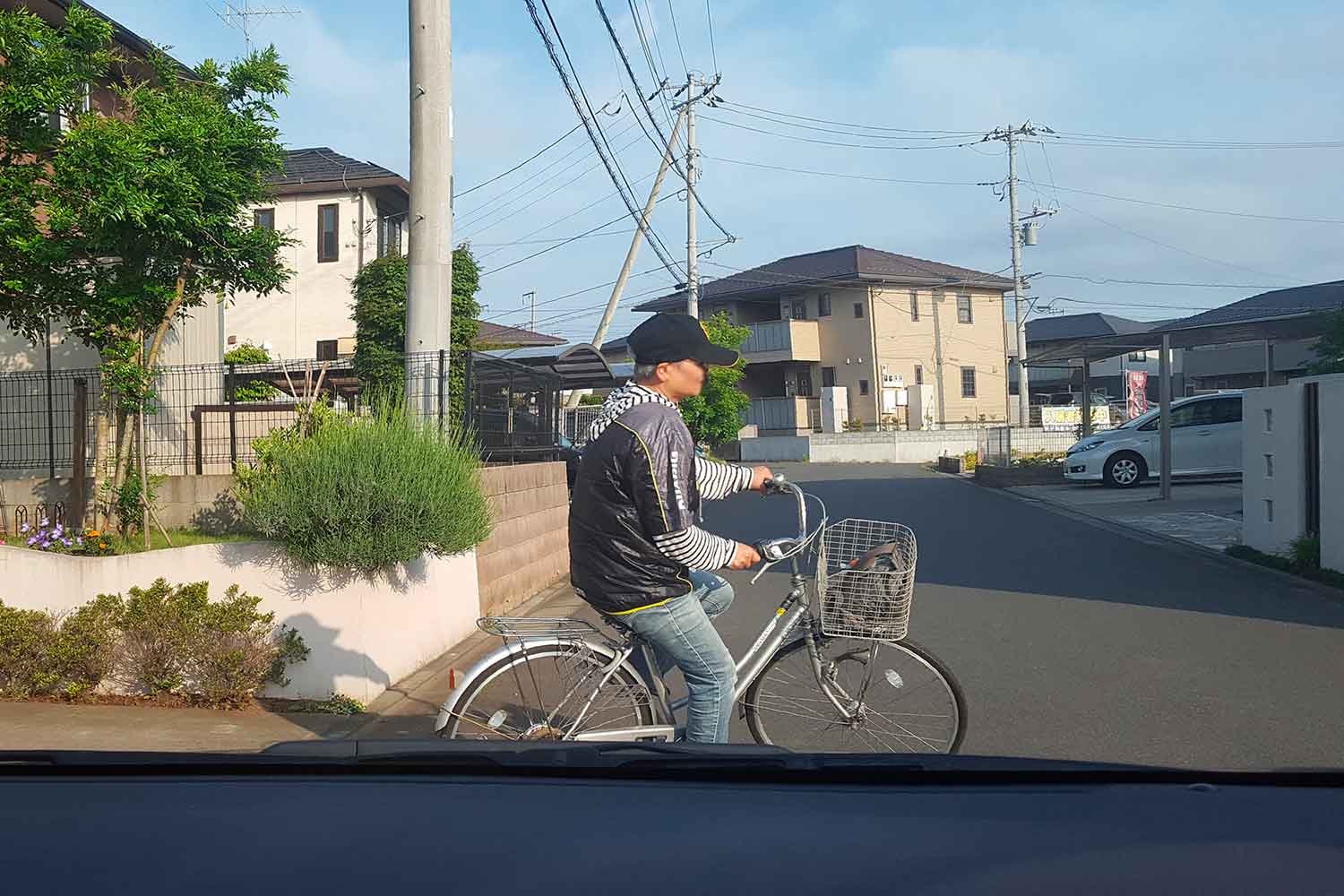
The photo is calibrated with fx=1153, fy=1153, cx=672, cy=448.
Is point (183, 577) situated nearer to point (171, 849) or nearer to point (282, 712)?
point (282, 712)

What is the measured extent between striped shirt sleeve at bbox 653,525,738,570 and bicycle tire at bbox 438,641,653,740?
501mm

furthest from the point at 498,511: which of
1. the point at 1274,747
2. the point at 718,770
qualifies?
the point at 718,770

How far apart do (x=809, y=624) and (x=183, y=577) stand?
4.02 meters

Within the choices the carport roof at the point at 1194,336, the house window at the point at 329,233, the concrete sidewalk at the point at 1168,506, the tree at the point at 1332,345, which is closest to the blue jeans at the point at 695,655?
the concrete sidewalk at the point at 1168,506

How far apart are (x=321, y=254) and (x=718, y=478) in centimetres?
2845

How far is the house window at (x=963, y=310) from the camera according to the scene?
50.4m

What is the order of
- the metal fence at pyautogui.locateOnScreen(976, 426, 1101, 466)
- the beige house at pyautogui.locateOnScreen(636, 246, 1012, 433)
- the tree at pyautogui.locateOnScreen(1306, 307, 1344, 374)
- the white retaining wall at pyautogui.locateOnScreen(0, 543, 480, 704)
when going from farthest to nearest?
1. the beige house at pyautogui.locateOnScreen(636, 246, 1012, 433)
2. the metal fence at pyautogui.locateOnScreen(976, 426, 1101, 466)
3. the tree at pyautogui.locateOnScreen(1306, 307, 1344, 374)
4. the white retaining wall at pyautogui.locateOnScreen(0, 543, 480, 704)

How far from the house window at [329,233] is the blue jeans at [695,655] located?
92.9 ft

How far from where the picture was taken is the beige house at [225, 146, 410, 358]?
98.6 feet

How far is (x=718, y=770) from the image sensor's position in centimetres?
242

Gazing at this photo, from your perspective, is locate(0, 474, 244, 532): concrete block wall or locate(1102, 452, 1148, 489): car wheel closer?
locate(0, 474, 244, 532): concrete block wall

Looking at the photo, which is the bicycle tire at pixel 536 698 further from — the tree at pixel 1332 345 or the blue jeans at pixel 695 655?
the tree at pixel 1332 345

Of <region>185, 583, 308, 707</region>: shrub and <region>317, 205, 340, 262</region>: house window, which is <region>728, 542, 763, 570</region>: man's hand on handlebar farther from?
<region>317, 205, 340, 262</region>: house window

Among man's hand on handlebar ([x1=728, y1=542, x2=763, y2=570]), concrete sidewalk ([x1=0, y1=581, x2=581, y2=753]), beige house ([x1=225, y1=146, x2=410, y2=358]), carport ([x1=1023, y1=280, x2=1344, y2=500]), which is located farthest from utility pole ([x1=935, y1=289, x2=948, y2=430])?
man's hand on handlebar ([x1=728, y1=542, x2=763, y2=570])
